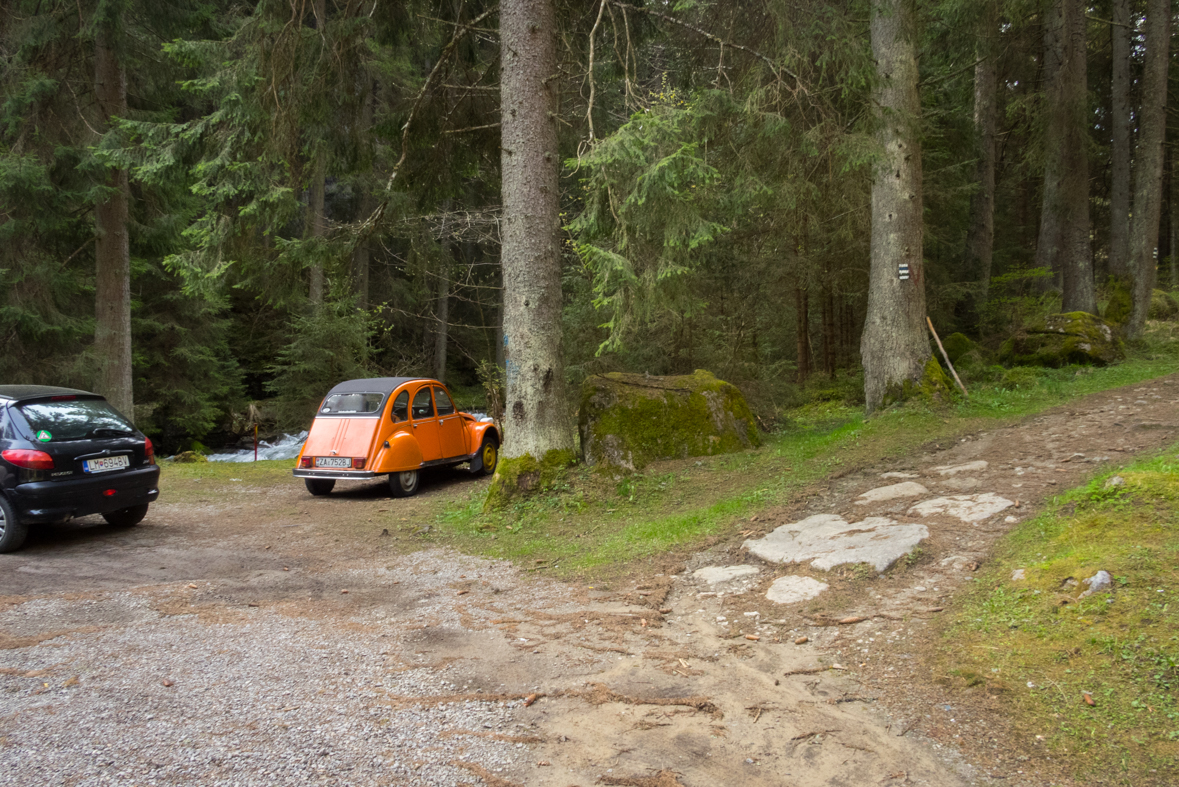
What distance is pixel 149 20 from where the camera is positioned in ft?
48.8

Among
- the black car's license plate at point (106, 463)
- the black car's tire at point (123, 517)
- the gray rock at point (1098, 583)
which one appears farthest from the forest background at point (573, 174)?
the gray rock at point (1098, 583)

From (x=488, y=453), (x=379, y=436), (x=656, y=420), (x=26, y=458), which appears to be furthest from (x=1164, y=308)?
(x=26, y=458)

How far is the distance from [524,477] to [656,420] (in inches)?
91.9

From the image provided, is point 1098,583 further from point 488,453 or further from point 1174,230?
point 1174,230

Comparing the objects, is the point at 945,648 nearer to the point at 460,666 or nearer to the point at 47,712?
the point at 460,666

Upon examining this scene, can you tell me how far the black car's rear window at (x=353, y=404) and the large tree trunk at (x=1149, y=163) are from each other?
1722 cm

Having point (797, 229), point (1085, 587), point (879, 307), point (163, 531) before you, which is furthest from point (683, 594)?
point (797, 229)

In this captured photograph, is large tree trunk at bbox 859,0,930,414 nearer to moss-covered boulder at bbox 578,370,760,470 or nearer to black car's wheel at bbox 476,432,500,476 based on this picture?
moss-covered boulder at bbox 578,370,760,470

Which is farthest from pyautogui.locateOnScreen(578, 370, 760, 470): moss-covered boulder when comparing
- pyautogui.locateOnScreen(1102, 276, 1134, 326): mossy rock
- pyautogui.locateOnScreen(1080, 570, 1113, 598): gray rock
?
pyautogui.locateOnScreen(1102, 276, 1134, 326): mossy rock

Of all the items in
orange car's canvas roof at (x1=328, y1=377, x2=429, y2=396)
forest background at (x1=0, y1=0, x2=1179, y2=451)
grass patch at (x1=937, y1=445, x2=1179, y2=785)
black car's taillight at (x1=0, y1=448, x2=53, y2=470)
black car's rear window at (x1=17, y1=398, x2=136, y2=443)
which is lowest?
grass patch at (x1=937, y1=445, x2=1179, y2=785)

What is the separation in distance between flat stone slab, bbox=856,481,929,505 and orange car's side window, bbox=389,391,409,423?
6723 millimetres

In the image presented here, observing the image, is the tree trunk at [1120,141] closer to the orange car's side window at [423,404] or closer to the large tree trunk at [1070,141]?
the large tree trunk at [1070,141]

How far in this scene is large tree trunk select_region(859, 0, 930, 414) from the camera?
1088 centimetres

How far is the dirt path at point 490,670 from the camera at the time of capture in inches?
123
